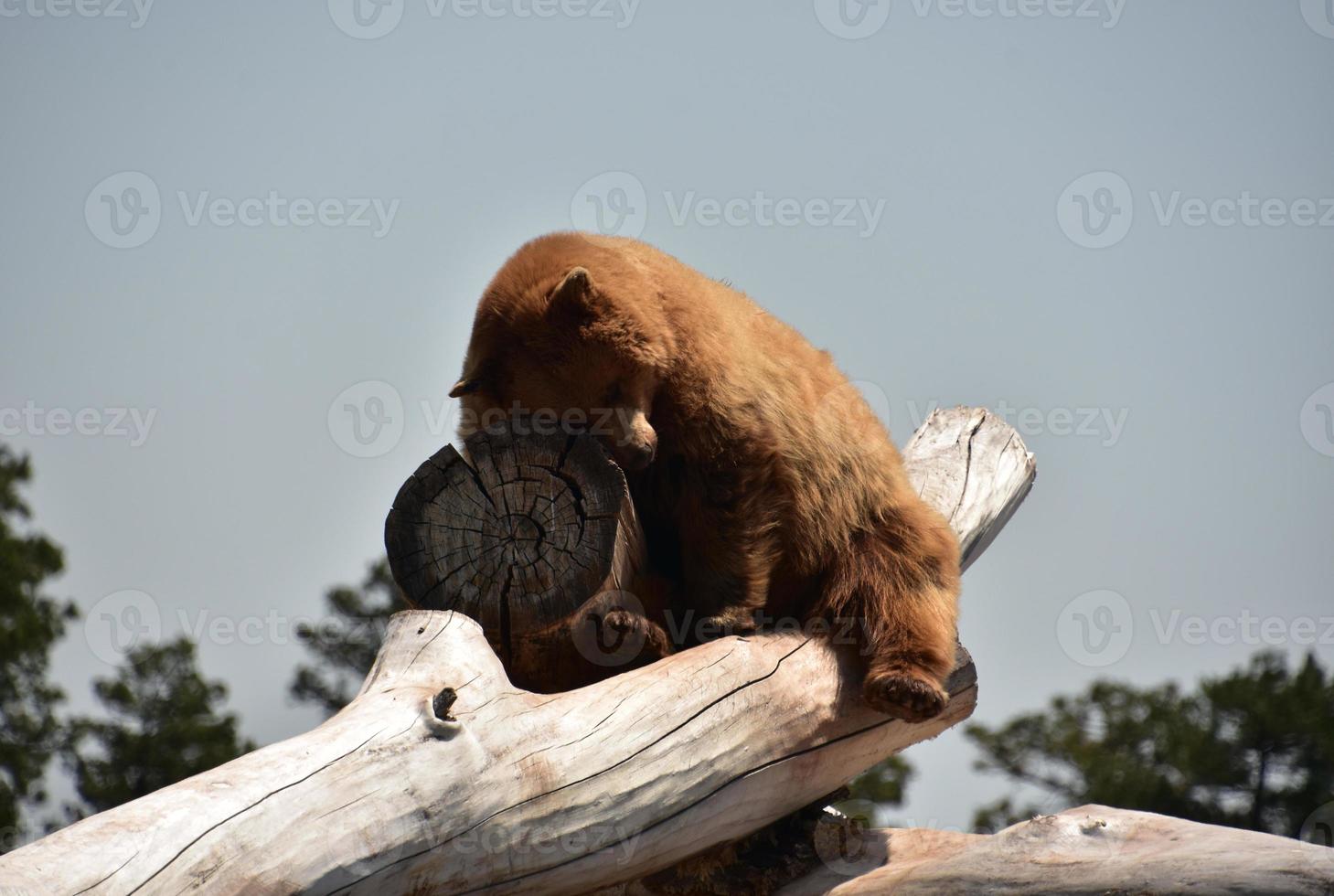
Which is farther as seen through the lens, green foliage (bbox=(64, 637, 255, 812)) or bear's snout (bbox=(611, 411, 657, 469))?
green foliage (bbox=(64, 637, 255, 812))

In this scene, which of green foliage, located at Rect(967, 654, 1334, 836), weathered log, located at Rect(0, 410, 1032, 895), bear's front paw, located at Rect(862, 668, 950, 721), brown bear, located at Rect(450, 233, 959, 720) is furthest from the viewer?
green foliage, located at Rect(967, 654, 1334, 836)

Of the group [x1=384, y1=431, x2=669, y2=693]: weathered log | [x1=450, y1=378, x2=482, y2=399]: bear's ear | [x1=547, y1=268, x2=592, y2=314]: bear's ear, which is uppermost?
[x1=547, y1=268, x2=592, y2=314]: bear's ear

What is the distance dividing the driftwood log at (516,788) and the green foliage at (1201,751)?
9892 millimetres

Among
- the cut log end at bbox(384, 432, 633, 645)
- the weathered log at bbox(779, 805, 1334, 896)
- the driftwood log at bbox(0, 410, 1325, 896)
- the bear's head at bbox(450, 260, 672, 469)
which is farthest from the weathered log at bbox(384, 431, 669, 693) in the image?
the weathered log at bbox(779, 805, 1334, 896)

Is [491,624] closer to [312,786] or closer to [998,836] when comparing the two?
[312,786]

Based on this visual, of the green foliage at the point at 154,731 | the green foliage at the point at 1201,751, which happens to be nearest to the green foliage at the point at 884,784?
the green foliage at the point at 1201,751

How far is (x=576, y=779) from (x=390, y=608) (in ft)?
41.8

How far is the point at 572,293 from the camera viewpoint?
5586 millimetres

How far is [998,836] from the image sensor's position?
5320 mm

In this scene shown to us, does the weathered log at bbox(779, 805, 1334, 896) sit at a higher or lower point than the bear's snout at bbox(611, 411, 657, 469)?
lower

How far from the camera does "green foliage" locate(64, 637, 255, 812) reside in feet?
48.9

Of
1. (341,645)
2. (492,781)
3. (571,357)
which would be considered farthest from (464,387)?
(341,645)

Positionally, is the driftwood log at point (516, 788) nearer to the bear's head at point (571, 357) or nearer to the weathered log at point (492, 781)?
the weathered log at point (492, 781)

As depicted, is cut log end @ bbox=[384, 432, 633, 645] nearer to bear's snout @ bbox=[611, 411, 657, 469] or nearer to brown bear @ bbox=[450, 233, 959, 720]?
bear's snout @ bbox=[611, 411, 657, 469]
